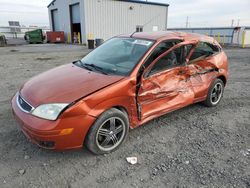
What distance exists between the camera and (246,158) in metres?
2.85

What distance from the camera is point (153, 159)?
2834 mm

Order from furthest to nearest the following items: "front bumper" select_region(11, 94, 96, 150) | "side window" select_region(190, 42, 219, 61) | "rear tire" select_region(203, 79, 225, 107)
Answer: "rear tire" select_region(203, 79, 225, 107) → "side window" select_region(190, 42, 219, 61) → "front bumper" select_region(11, 94, 96, 150)

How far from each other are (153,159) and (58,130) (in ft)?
4.33

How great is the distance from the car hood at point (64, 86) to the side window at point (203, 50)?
180 cm

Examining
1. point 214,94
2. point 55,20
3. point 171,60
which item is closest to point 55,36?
point 55,20

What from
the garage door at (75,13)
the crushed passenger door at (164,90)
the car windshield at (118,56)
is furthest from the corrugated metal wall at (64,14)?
the crushed passenger door at (164,90)

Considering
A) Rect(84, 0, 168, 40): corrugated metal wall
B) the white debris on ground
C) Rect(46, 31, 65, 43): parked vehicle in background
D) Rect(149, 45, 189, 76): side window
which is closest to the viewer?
the white debris on ground

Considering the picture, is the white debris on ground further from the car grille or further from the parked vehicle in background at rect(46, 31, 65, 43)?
the parked vehicle in background at rect(46, 31, 65, 43)

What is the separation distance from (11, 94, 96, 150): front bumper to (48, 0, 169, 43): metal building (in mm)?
20112

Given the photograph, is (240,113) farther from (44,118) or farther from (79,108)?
(44,118)

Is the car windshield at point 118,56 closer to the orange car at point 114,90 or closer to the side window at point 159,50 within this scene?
the orange car at point 114,90

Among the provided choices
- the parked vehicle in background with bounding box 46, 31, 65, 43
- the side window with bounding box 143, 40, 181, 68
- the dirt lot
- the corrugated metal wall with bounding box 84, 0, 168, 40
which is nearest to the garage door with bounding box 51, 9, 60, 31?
the parked vehicle in background with bounding box 46, 31, 65, 43

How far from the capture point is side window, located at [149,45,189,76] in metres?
3.26

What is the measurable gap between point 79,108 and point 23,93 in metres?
1.04
